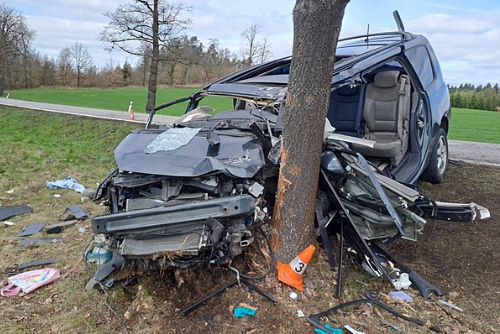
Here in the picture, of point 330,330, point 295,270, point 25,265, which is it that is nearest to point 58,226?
point 25,265

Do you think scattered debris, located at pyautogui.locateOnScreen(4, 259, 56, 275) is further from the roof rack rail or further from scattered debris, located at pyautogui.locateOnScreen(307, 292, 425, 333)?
the roof rack rail

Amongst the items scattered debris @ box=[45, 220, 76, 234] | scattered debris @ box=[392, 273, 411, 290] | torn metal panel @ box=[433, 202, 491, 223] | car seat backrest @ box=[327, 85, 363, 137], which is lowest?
scattered debris @ box=[45, 220, 76, 234]

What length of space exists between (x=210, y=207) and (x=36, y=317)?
5.19 ft

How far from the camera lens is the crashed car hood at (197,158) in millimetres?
2817

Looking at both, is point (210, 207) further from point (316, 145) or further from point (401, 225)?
point (401, 225)

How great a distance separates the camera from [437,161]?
545 centimetres

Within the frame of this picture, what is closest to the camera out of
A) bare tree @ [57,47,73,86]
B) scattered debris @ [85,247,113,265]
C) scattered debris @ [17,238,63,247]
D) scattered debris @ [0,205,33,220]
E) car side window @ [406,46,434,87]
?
scattered debris @ [85,247,113,265]

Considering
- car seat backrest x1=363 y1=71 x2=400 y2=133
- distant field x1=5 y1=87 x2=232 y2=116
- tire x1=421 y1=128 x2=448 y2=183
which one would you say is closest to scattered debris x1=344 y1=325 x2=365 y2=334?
car seat backrest x1=363 y1=71 x2=400 y2=133

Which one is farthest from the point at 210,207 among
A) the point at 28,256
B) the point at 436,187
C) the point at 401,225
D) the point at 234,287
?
the point at 436,187

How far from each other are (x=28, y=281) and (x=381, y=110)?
421cm

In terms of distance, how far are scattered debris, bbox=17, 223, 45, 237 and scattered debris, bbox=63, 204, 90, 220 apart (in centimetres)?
30

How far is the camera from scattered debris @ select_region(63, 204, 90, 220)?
4.99m

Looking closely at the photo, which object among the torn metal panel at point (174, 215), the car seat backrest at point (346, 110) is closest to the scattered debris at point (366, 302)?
the torn metal panel at point (174, 215)

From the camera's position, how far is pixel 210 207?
105 inches
